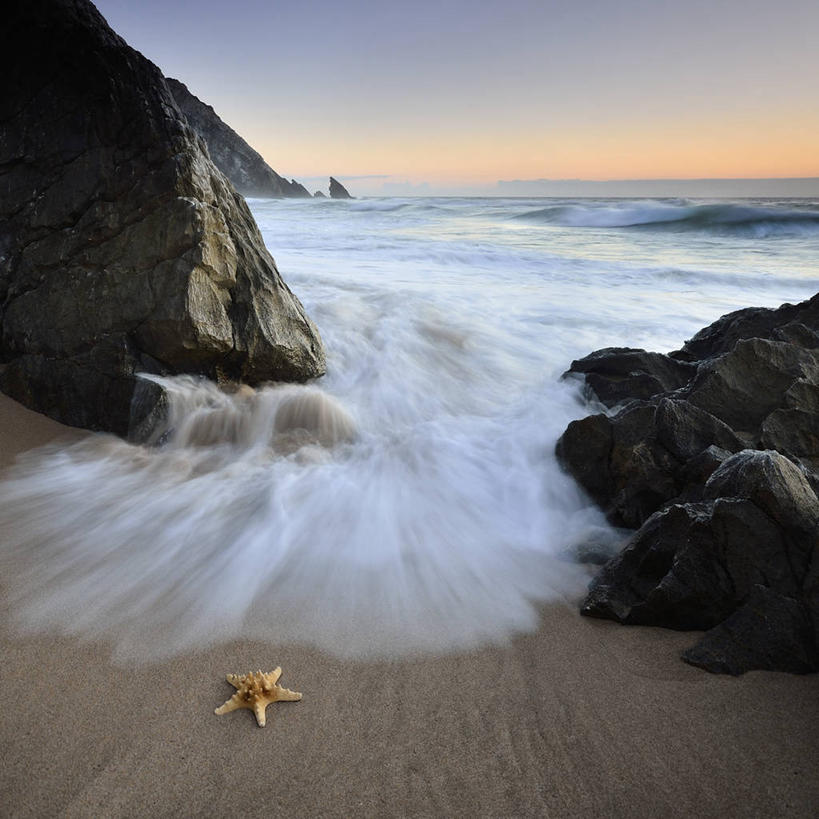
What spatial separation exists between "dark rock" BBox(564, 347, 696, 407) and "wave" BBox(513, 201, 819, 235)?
860 inches

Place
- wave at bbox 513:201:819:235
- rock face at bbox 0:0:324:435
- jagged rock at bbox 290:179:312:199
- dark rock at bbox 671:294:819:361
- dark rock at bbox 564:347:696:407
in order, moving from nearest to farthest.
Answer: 1. rock face at bbox 0:0:324:435
2. dark rock at bbox 564:347:696:407
3. dark rock at bbox 671:294:819:361
4. wave at bbox 513:201:819:235
5. jagged rock at bbox 290:179:312:199

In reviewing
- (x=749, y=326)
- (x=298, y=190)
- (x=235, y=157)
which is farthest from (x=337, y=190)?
(x=749, y=326)

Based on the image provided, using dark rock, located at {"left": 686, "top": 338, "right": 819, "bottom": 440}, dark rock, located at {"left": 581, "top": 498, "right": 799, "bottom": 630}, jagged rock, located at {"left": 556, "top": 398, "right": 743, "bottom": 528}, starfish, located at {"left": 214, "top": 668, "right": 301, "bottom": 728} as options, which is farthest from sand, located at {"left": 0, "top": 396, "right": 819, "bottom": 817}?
dark rock, located at {"left": 686, "top": 338, "right": 819, "bottom": 440}

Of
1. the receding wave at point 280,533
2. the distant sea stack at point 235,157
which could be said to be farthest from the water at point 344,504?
the distant sea stack at point 235,157

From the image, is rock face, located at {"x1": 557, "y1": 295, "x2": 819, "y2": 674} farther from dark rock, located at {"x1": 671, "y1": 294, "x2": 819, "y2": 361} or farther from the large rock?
dark rock, located at {"x1": 671, "y1": 294, "x2": 819, "y2": 361}

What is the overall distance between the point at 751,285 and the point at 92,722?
13826 millimetres

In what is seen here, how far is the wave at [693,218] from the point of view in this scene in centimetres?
2384

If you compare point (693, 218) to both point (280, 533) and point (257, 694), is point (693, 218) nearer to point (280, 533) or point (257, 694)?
point (280, 533)

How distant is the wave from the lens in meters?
23.8

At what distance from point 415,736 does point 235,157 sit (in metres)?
80.1

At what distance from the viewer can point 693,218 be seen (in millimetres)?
25922

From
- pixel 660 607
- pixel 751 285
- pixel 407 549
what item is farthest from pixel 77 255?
pixel 751 285

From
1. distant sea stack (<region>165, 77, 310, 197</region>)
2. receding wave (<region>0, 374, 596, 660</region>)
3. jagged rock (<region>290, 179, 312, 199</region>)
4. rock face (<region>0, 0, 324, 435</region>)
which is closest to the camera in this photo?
receding wave (<region>0, 374, 596, 660</region>)

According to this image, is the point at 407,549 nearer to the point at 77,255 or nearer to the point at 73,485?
the point at 73,485
